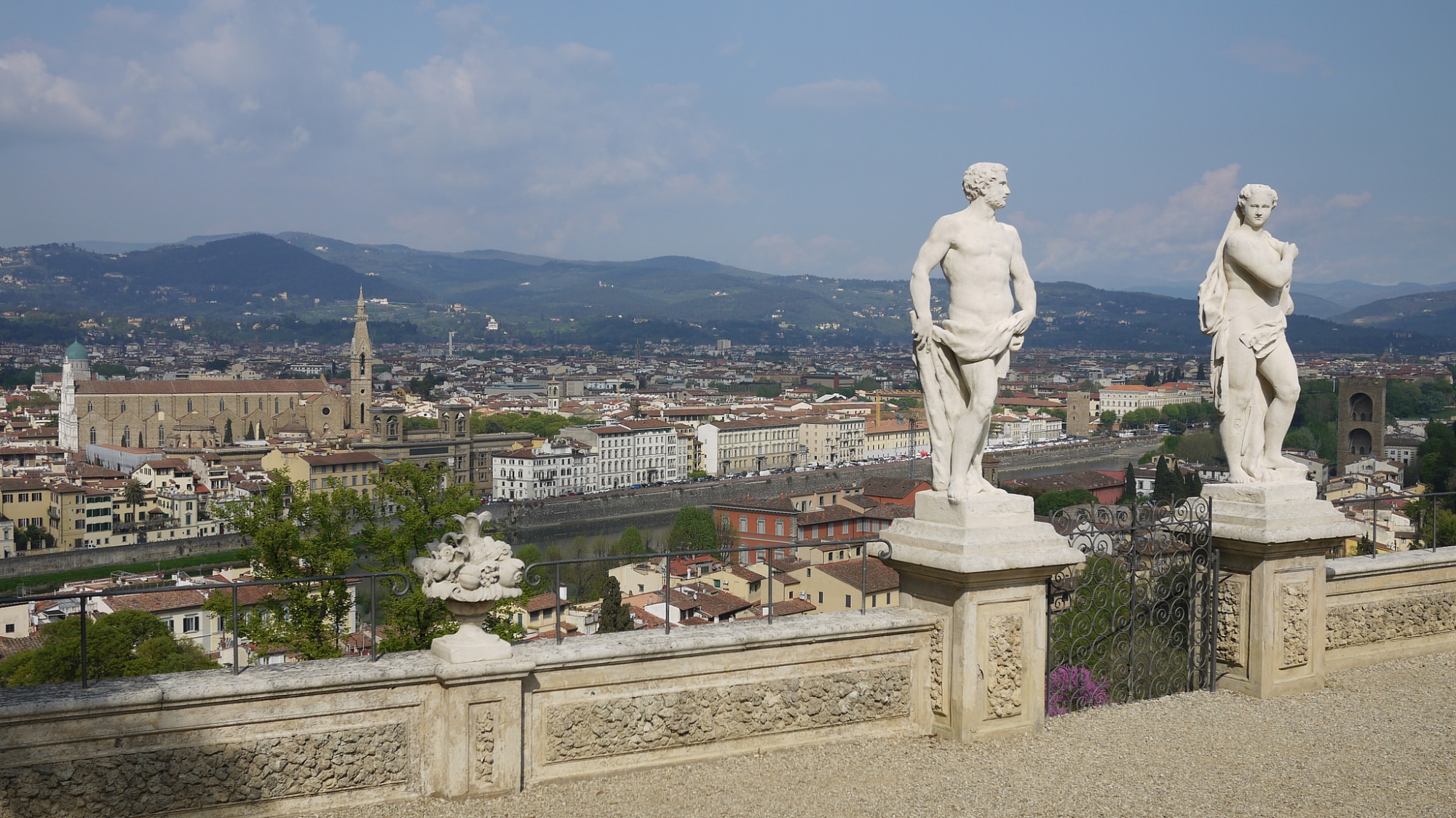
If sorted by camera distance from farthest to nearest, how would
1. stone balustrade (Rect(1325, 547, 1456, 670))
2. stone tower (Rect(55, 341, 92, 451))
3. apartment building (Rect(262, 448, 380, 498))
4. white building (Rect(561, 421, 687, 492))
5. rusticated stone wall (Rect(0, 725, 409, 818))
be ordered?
stone tower (Rect(55, 341, 92, 451)), white building (Rect(561, 421, 687, 492)), apartment building (Rect(262, 448, 380, 498)), stone balustrade (Rect(1325, 547, 1456, 670)), rusticated stone wall (Rect(0, 725, 409, 818))

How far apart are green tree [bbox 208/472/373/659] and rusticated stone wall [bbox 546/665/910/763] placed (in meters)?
7.07

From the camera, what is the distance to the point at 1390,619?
6148 mm

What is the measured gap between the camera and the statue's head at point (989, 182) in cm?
484

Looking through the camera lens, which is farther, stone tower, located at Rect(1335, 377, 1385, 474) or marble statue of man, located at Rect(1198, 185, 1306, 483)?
stone tower, located at Rect(1335, 377, 1385, 474)

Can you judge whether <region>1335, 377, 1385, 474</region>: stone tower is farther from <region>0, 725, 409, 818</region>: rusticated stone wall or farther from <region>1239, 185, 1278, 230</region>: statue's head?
<region>0, 725, 409, 818</region>: rusticated stone wall

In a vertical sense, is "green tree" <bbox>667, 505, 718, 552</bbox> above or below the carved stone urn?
below

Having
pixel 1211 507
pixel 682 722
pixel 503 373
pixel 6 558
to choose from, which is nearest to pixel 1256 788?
pixel 1211 507

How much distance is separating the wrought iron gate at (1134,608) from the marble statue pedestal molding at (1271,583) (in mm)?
78

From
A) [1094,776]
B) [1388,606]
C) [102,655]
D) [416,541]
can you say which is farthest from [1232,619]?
[102,655]

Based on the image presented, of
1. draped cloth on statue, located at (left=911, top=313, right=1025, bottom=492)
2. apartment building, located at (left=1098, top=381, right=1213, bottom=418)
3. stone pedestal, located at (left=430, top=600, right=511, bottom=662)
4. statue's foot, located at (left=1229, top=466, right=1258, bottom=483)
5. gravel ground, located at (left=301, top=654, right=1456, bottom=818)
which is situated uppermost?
draped cloth on statue, located at (left=911, top=313, right=1025, bottom=492)

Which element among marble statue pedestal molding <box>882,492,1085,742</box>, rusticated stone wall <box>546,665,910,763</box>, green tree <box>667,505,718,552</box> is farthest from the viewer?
green tree <box>667,505,718,552</box>

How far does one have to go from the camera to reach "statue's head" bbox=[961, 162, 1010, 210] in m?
4.84

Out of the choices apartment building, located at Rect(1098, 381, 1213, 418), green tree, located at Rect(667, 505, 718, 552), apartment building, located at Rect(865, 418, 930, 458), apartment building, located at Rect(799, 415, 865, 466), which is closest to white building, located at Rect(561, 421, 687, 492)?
apartment building, located at Rect(799, 415, 865, 466)

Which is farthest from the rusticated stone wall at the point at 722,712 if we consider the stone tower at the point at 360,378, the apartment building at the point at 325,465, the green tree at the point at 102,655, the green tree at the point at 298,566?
the stone tower at the point at 360,378
